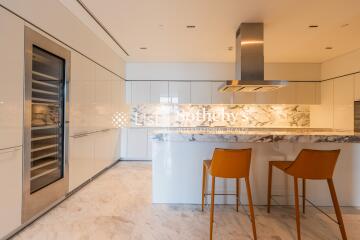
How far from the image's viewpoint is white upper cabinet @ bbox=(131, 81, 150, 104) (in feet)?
18.3

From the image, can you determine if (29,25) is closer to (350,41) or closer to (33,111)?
(33,111)

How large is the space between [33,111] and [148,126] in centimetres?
348

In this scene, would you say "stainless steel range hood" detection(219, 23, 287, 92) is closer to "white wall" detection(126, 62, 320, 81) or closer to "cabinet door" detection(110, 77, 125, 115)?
"white wall" detection(126, 62, 320, 81)

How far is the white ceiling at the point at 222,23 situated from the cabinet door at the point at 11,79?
0.96 m

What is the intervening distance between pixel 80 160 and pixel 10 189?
131 cm

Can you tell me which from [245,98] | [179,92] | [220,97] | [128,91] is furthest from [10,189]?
[245,98]

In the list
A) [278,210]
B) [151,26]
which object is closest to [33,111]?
[151,26]

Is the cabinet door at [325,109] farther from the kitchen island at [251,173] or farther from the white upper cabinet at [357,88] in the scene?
the kitchen island at [251,173]

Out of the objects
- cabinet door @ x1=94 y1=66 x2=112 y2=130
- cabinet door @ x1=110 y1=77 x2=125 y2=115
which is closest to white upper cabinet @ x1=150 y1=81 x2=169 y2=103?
cabinet door @ x1=110 y1=77 x2=125 y2=115

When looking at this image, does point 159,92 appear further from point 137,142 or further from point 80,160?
point 80,160

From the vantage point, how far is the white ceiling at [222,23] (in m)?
2.70

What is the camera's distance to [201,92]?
5523 millimetres

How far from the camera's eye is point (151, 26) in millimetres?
3352

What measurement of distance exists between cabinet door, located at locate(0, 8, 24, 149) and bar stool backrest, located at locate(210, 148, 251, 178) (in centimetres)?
179
